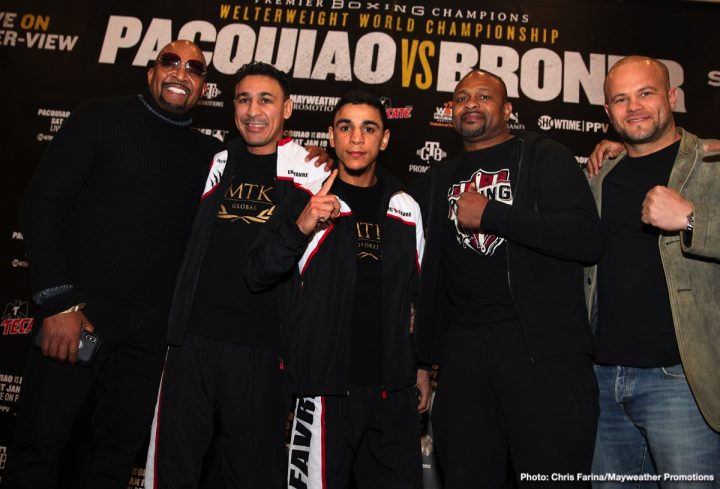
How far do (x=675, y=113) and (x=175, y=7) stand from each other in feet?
11.1

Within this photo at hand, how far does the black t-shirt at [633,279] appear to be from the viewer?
182cm

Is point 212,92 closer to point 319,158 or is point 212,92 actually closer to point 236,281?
point 319,158

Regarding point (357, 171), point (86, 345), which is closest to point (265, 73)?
point (357, 171)

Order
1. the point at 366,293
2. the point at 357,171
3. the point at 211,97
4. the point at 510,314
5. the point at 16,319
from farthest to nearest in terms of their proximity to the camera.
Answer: the point at 211,97, the point at 16,319, the point at 357,171, the point at 366,293, the point at 510,314

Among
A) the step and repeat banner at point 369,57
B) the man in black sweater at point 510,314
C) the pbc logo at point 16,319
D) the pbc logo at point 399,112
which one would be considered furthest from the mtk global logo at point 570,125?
the pbc logo at point 16,319

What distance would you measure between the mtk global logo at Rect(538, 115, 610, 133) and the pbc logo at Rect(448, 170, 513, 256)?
59.9 inches

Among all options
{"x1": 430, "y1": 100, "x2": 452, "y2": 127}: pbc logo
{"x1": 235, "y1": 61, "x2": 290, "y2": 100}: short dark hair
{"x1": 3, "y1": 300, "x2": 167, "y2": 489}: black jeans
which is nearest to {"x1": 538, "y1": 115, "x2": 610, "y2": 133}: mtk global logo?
{"x1": 430, "y1": 100, "x2": 452, "y2": 127}: pbc logo

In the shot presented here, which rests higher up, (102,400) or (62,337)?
(62,337)

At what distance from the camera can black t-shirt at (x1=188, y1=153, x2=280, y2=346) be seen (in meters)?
1.99

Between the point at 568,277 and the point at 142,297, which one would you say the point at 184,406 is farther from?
the point at 568,277

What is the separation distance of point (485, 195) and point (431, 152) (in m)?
1.36

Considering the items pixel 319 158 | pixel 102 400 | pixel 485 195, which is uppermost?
pixel 319 158

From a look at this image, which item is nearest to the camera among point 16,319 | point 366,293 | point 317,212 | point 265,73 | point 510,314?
point 317,212

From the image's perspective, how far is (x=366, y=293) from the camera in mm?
2045
